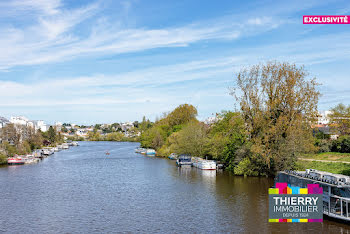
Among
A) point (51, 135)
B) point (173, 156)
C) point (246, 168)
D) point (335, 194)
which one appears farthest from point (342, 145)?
point (51, 135)

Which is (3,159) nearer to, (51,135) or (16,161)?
(16,161)

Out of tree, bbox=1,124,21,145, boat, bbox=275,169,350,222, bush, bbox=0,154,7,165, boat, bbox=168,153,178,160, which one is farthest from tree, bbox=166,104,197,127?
boat, bbox=275,169,350,222

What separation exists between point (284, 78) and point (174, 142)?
208 ft

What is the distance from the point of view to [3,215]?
3872 cm

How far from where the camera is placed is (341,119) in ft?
307

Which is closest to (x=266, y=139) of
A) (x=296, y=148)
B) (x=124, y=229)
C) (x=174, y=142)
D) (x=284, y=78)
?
(x=296, y=148)

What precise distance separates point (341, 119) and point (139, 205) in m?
71.6

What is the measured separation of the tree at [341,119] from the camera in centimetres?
8656

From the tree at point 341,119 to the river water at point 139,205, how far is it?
124 ft

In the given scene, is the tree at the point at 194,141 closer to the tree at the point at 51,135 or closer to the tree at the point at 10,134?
the tree at the point at 10,134

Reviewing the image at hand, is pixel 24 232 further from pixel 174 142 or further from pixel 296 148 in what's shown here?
pixel 174 142

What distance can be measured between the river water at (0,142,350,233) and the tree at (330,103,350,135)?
37.8 meters

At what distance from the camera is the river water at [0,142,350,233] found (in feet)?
110

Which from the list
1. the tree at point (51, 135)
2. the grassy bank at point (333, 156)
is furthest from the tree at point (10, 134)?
the grassy bank at point (333, 156)
